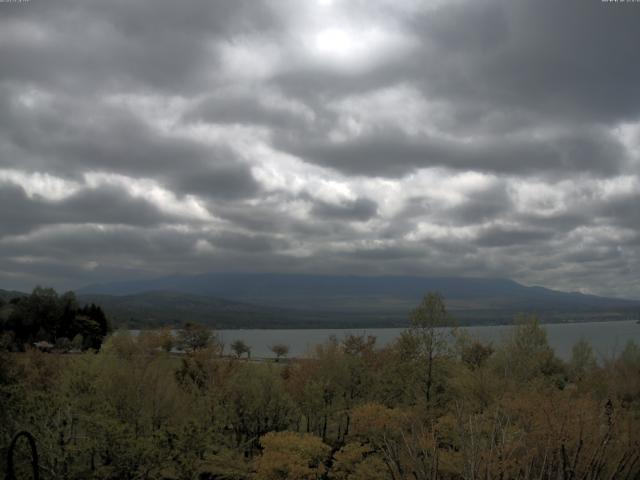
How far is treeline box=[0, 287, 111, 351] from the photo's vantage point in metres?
122

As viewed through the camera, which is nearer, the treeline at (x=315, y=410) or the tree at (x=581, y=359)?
the treeline at (x=315, y=410)

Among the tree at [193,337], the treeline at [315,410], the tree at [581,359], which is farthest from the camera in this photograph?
the tree at [193,337]

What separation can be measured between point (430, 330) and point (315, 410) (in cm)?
1212

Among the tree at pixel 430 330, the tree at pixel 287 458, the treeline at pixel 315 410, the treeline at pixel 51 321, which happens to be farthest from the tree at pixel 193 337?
the tree at pixel 287 458

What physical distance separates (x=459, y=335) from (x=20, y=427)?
141 ft

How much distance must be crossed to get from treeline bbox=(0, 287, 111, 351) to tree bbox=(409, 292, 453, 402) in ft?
294

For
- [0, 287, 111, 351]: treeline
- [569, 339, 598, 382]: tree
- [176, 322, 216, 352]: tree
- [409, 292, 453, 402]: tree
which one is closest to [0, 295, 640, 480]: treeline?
[409, 292, 453, 402]: tree

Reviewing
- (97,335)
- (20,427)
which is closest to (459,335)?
(20,427)

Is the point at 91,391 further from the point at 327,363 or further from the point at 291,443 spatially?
the point at 327,363

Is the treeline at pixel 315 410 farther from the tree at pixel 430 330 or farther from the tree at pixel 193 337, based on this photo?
the tree at pixel 193 337

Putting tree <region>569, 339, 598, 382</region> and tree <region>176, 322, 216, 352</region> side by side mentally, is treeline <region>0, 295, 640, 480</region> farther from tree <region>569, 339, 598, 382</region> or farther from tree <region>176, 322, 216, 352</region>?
tree <region>176, 322, 216, 352</region>

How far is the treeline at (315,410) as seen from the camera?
27.6m

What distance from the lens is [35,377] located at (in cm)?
5784

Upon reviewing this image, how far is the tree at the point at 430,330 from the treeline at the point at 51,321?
294ft
